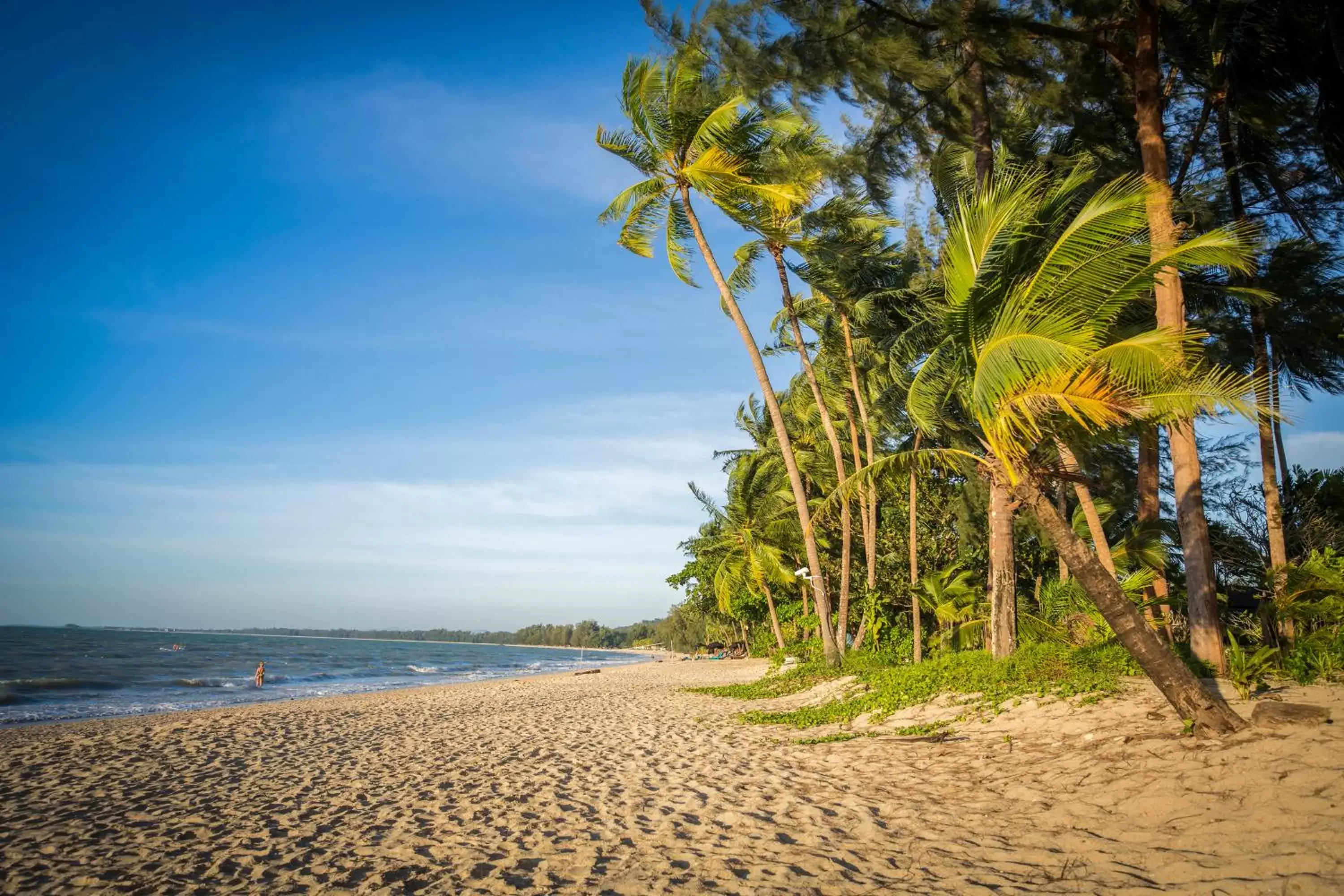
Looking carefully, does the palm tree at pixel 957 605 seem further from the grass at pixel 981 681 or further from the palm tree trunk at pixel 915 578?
the grass at pixel 981 681

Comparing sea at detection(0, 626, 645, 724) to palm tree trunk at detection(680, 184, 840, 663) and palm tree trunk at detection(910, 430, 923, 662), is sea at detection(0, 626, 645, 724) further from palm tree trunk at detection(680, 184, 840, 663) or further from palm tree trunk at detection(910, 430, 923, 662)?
palm tree trunk at detection(910, 430, 923, 662)

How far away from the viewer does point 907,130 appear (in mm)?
9875

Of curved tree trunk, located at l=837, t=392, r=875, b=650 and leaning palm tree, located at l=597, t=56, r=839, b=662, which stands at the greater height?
leaning palm tree, located at l=597, t=56, r=839, b=662

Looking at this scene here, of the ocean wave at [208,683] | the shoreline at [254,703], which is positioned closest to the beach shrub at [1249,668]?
the shoreline at [254,703]

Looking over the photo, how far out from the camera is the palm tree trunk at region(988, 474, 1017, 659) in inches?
359

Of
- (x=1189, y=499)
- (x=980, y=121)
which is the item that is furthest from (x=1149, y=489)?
(x=980, y=121)

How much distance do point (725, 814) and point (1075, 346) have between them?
4284mm

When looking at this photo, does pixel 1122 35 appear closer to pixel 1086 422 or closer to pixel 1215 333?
pixel 1215 333

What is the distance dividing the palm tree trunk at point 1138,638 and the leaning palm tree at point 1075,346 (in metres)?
0.01

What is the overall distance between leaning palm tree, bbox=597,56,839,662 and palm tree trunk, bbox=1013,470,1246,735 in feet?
23.2

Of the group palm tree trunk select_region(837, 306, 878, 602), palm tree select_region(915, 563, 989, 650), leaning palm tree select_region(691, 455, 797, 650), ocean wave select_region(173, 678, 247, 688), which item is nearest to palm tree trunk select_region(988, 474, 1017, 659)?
palm tree select_region(915, 563, 989, 650)

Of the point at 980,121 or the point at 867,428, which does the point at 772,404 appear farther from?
the point at 980,121

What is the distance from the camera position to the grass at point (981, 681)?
23.1 ft

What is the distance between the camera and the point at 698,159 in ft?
40.3
